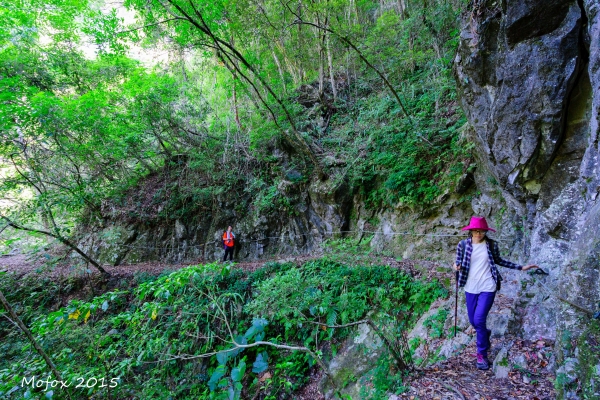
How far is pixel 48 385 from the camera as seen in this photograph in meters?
2.68

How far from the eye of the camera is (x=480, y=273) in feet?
9.39

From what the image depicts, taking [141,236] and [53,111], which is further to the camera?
[141,236]

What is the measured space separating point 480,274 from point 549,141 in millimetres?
2148

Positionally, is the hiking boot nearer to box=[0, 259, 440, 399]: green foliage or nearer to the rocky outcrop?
box=[0, 259, 440, 399]: green foliage

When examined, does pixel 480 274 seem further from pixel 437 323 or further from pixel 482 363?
pixel 437 323

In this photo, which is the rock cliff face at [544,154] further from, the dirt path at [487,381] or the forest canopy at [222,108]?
the forest canopy at [222,108]

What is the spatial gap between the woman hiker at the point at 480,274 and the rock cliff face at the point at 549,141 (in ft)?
1.64

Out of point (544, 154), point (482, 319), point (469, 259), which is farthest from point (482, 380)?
point (544, 154)

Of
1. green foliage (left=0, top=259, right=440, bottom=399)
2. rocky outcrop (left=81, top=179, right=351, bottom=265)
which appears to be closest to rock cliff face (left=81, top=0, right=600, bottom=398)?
green foliage (left=0, top=259, right=440, bottom=399)

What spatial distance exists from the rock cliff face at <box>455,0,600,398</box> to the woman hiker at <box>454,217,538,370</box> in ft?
1.64

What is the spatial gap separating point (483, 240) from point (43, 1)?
648 inches

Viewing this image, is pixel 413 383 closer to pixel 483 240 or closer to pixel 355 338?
pixel 483 240

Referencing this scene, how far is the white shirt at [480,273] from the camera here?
2.81 meters

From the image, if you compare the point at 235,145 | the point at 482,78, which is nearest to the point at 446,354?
the point at 482,78
